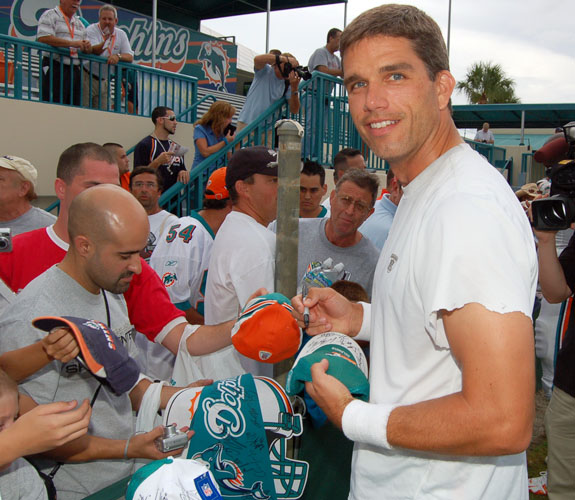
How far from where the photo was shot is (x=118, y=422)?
2.08m

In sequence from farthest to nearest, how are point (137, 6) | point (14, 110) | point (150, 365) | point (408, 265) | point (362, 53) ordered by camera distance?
point (137, 6) → point (14, 110) → point (150, 365) → point (362, 53) → point (408, 265)

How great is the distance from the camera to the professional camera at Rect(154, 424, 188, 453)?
1.69 meters

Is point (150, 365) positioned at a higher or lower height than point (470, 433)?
lower

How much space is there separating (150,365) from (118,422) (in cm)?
171

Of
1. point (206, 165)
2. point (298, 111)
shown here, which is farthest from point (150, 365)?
point (298, 111)

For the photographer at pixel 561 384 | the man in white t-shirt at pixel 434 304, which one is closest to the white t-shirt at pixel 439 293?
the man in white t-shirt at pixel 434 304

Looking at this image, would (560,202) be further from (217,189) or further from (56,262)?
(56,262)

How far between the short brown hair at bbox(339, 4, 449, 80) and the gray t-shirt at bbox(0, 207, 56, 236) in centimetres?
307

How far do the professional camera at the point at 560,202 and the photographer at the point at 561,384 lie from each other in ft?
0.30

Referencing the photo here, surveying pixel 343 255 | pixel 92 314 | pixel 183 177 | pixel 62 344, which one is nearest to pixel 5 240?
pixel 92 314

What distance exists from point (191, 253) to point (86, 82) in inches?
224

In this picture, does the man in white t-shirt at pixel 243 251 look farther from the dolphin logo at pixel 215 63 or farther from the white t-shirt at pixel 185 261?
the dolphin logo at pixel 215 63

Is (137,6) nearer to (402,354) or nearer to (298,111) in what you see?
(298,111)

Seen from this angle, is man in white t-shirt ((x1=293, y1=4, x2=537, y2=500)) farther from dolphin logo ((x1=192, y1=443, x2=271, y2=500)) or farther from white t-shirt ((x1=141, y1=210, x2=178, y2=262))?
white t-shirt ((x1=141, y1=210, x2=178, y2=262))
